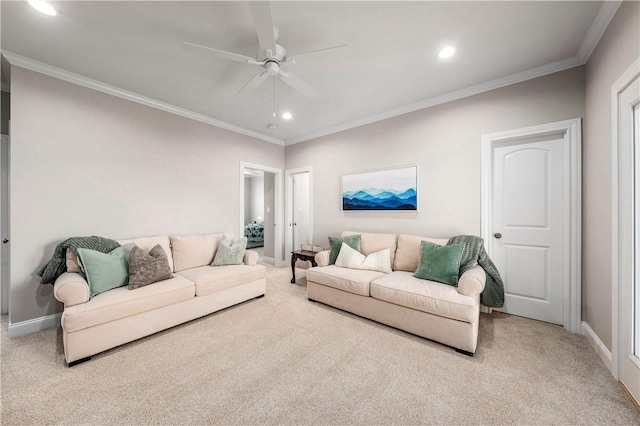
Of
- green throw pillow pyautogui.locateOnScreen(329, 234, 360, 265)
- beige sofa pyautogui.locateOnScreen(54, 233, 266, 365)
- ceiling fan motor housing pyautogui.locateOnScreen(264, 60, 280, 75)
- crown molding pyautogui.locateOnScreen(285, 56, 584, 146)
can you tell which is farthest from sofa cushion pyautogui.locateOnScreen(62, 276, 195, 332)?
crown molding pyautogui.locateOnScreen(285, 56, 584, 146)

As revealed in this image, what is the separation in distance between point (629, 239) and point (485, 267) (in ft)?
3.67

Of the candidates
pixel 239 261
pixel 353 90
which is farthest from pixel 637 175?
pixel 239 261

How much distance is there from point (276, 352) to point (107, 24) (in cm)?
308

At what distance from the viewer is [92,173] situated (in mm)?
2805

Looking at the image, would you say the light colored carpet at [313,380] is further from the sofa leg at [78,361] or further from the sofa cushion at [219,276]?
the sofa cushion at [219,276]

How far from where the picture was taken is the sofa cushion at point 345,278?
271cm

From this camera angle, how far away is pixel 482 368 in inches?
73.5

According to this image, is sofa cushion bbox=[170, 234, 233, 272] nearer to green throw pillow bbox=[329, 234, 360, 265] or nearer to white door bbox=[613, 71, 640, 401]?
green throw pillow bbox=[329, 234, 360, 265]

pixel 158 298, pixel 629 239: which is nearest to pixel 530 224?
pixel 629 239

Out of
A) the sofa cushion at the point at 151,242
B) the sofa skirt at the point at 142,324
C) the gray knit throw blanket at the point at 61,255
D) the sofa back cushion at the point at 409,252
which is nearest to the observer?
the sofa skirt at the point at 142,324

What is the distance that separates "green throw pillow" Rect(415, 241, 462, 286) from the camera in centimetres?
250

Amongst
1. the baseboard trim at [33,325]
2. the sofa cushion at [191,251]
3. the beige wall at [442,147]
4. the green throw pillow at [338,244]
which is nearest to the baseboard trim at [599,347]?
the beige wall at [442,147]

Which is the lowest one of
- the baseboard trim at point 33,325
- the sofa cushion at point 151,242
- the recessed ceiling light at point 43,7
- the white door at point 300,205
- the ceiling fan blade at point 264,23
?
the baseboard trim at point 33,325

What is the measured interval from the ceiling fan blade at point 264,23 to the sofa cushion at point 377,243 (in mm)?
2530
